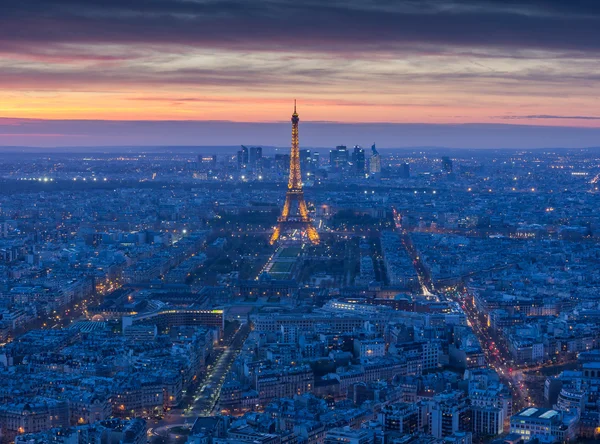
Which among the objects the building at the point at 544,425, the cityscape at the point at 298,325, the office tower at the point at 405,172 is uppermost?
the building at the point at 544,425

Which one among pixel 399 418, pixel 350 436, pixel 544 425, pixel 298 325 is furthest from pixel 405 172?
pixel 350 436

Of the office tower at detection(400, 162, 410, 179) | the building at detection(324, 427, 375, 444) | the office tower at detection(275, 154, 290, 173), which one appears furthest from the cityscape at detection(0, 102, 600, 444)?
the office tower at detection(275, 154, 290, 173)

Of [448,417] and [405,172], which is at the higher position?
[448,417]

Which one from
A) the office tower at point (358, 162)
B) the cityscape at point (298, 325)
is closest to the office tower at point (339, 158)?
the office tower at point (358, 162)

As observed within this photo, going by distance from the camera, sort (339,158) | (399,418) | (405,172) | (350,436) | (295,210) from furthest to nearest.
→ (339,158), (405,172), (295,210), (399,418), (350,436)

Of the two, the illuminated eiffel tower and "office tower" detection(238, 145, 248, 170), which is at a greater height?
the illuminated eiffel tower

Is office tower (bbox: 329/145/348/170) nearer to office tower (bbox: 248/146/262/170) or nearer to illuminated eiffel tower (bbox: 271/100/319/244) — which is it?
office tower (bbox: 248/146/262/170)

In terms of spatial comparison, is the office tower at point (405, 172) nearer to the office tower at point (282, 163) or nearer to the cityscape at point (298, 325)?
the office tower at point (282, 163)

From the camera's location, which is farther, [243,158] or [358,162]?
[243,158]

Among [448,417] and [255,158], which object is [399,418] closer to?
[448,417]

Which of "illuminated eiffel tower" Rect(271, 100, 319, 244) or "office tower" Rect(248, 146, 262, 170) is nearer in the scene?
"illuminated eiffel tower" Rect(271, 100, 319, 244)
